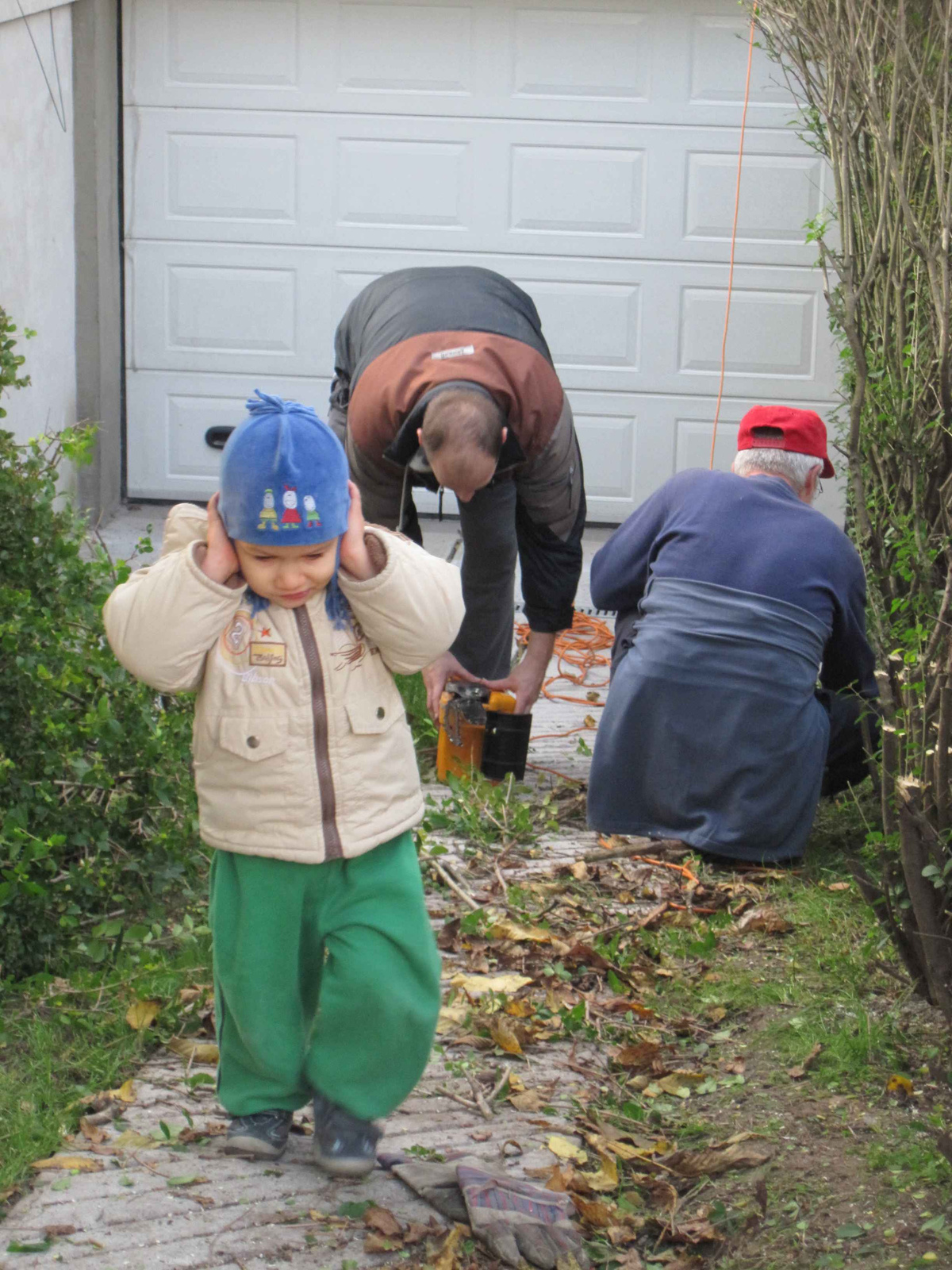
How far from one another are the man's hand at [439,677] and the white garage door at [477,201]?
379cm

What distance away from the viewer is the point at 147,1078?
3.10 m

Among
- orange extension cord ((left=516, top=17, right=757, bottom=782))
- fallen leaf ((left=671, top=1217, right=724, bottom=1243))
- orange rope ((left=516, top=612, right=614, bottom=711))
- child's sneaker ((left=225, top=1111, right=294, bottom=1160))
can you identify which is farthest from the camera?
orange rope ((left=516, top=612, right=614, bottom=711))

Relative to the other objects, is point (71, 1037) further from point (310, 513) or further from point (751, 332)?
point (751, 332)

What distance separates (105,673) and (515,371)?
5.77 ft

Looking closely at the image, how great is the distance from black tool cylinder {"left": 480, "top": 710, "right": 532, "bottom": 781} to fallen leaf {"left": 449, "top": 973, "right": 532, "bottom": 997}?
1348mm

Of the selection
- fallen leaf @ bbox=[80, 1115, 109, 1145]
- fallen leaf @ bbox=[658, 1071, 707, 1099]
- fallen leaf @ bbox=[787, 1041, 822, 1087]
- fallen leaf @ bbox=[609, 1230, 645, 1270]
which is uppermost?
fallen leaf @ bbox=[787, 1041, 822, 1087]

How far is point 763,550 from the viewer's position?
169 inches

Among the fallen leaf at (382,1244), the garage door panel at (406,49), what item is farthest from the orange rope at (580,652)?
the fallen leaf at (382,1244)

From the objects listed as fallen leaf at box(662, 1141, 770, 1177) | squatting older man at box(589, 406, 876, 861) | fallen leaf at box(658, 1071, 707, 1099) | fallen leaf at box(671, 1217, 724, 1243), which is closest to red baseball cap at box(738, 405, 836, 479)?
squatting older man at box(589, 406, 876, 861)

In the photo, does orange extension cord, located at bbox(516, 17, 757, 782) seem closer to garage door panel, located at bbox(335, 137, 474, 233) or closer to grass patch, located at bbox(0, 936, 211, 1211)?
garage door panel, located at bbox(335, 137, 474, 233)

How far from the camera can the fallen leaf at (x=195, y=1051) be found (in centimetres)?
320

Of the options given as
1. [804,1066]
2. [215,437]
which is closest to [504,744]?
[804,1066]

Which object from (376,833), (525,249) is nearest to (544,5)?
(525,249)

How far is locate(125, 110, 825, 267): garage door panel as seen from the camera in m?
8.22
